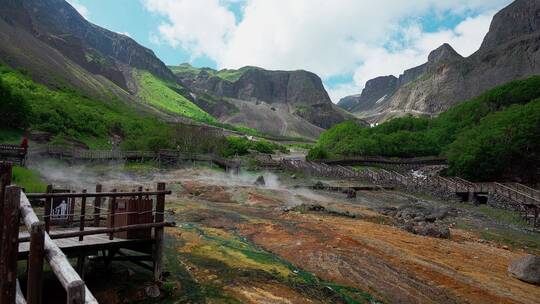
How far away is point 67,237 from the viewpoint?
886cm

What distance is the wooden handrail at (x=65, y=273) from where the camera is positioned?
11.1 ft

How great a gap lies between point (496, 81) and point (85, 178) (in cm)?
15006

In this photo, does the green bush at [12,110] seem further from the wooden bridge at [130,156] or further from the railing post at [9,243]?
the railing post at [9,243]

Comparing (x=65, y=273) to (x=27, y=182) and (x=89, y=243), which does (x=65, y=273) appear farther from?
(x=27, y=182)

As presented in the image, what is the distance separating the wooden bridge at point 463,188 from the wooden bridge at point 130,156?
13.4 meters

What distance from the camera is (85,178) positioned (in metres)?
39.3

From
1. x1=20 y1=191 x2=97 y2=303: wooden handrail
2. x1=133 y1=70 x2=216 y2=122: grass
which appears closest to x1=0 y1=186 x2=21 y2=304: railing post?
x1=20 y1=191 x2=97 y2=303: wooden handrail

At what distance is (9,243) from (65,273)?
3.60 feet

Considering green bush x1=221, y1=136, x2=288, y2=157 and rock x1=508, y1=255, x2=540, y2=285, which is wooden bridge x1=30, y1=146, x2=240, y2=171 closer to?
green bush x1=221, y1=136, x2=288, y2=157

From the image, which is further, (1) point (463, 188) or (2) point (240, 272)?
(1) point (463, 188)

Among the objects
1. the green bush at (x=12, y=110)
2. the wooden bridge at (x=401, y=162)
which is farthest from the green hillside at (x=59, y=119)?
the wooden bridge at (x=401, y=162)

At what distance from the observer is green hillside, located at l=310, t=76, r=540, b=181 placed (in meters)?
54.3

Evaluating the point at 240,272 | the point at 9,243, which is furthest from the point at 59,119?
the point at 9,243

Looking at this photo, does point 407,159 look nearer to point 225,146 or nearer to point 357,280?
point 225,146
